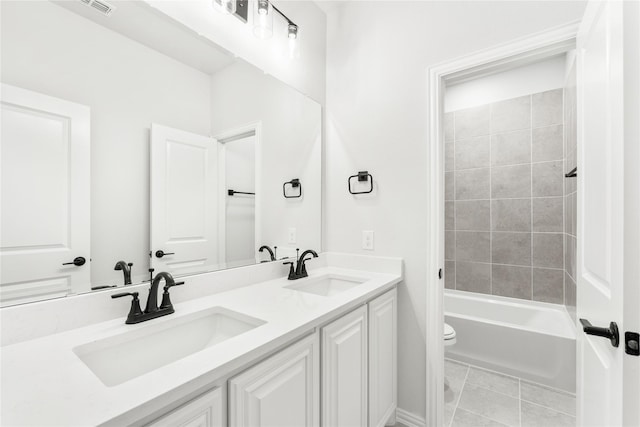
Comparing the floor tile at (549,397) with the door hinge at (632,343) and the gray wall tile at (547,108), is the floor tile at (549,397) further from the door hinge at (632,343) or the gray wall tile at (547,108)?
the gray wall tile at (547,108)

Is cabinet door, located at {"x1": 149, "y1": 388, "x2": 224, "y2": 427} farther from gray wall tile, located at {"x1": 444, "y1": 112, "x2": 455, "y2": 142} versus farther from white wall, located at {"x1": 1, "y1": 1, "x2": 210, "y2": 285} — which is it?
gray wall tile, located at {"x1": 444, "y1": 112, "x2": 455, "y2": 142}

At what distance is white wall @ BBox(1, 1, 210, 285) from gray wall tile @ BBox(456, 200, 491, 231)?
9.05ft

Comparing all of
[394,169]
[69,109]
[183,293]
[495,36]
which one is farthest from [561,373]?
[69,109]

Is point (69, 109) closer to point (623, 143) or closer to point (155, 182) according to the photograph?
point (155, 182)

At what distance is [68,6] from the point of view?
928mm

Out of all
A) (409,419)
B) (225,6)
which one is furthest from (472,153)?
(225,6)

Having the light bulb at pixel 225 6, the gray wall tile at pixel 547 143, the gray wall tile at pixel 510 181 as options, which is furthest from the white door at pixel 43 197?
the gray wall tile at pixel 547 143

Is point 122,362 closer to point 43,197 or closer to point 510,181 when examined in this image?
point 43,197

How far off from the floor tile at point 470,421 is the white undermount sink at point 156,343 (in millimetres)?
1526

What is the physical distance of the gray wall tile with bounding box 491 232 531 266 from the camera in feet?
8.75

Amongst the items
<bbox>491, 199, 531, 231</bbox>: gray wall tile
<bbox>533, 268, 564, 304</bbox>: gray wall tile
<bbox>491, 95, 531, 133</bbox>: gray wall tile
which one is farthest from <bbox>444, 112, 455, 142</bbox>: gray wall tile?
<bbox>533, 268, 564, 304</bbox>: gray wall tile

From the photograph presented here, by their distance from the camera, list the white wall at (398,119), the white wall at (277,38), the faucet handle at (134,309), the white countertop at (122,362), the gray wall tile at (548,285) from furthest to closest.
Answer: the gray wall tile at (548,285), the white wall at (398,119), the white wall at (277,38), the faucet handle at (134,309), the white countertop at (122,362)

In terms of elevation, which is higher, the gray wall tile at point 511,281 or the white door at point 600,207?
the white door at point 600,207

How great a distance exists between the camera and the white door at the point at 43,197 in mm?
807
